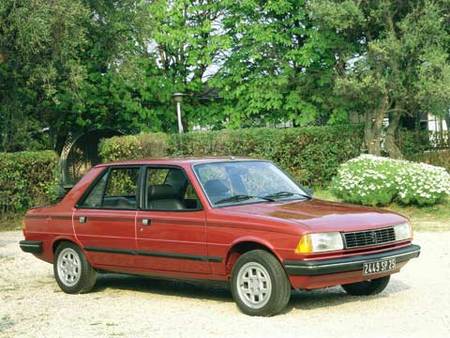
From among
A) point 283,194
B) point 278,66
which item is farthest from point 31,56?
point 283,194

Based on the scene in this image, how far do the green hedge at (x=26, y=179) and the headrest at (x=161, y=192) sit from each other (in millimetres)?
11898

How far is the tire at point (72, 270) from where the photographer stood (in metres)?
9.72

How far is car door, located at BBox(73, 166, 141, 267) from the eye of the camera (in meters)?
9.20

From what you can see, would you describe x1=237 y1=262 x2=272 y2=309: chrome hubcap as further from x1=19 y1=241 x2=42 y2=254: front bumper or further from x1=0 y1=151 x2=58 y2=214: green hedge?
x1=0 y1=151 x2=58 y2=214: green hedge

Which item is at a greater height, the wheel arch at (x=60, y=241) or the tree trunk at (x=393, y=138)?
the tree trunk at (x=393, y=138)

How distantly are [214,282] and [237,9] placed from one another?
2197 cm

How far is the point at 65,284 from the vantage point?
9.91 m

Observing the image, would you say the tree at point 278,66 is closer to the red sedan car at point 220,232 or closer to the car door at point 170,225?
the red sedan car at point 220,232

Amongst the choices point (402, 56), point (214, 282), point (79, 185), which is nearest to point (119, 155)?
point (402, 56)

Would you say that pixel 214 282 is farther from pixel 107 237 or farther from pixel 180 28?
pixel 180 28

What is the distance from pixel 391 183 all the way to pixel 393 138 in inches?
306

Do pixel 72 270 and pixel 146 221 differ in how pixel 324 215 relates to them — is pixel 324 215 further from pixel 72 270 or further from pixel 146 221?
pixel 72 270

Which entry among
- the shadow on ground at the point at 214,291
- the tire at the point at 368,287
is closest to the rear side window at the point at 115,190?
the shadow on ground at the point at 214,291

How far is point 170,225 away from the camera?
872 centimetres
